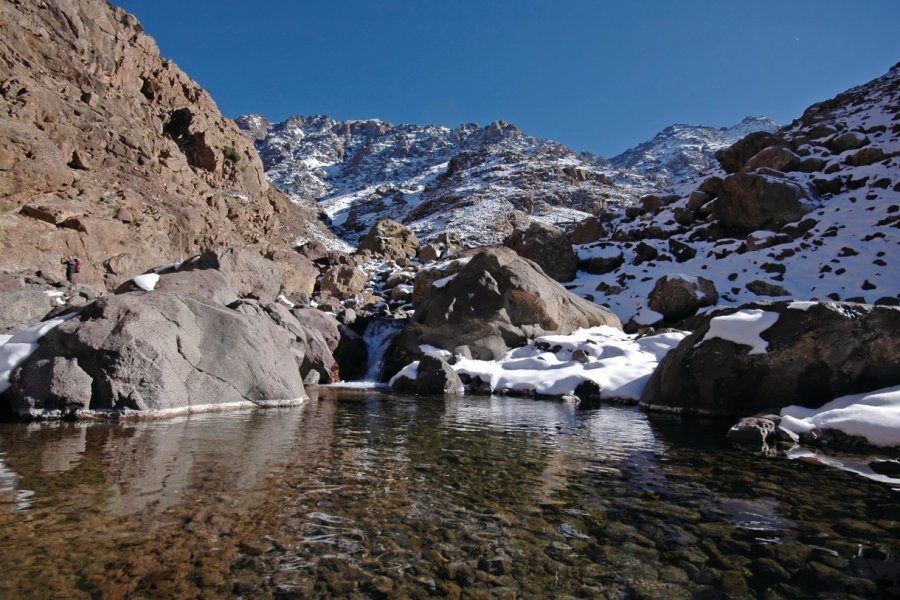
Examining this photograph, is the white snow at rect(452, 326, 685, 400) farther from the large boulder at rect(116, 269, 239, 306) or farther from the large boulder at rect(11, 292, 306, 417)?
the large boulder at rect(116, 269, 239, 306)

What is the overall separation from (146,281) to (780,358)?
69.3ft

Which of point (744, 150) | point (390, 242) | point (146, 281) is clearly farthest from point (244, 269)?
point (744, 150)

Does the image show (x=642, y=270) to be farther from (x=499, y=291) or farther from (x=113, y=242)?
(x=113, y=242)

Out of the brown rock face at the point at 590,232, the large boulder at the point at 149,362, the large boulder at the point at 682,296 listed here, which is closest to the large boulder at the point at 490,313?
the large boulder at the point at 682,296

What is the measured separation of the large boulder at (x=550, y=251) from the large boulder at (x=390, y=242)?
24.9 m

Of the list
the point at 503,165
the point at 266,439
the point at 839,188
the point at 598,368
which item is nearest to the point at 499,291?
the point at 598,368

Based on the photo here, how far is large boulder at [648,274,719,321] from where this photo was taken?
3212 cm

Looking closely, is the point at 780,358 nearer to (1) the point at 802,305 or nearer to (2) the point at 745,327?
(2) the point at 745,327

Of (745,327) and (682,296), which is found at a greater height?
(682,296)

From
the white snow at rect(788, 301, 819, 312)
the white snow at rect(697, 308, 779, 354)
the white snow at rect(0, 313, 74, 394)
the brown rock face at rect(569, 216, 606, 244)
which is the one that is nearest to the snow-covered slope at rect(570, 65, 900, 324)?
the brown rock face at rect(569, 216, 606, 244)

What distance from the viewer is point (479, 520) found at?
19.7 feet

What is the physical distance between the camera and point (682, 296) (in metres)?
32.2

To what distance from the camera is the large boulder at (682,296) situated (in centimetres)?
3212

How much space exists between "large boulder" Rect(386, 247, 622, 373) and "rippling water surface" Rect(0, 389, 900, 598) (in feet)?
51.1
